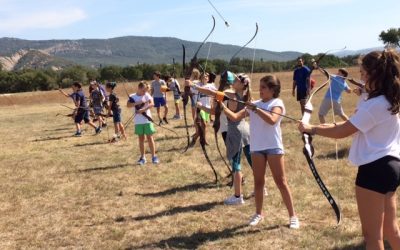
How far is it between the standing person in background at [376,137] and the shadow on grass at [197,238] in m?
2.25

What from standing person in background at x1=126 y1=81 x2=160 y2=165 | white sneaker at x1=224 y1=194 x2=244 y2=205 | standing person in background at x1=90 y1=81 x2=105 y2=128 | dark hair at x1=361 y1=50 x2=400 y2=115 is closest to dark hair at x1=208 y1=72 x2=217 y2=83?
standing person in background at x1=126 y1=81 x2=160 y2=165

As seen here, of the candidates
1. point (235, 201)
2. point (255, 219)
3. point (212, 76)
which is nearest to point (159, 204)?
point (235, 201)

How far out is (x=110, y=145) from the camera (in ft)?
43.6

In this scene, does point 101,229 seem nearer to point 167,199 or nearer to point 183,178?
point 167,199

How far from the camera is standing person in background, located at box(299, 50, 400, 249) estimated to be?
336cm

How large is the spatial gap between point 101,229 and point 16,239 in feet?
3.32

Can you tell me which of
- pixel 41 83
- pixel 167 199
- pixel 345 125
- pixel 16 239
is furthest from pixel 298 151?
pixel 41 83

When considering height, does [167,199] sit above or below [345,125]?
below

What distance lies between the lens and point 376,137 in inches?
137

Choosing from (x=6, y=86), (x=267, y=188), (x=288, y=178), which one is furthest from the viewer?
(x=6, y=86)

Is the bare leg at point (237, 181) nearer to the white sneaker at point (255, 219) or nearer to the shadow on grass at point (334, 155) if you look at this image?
the white sneaker at point (255, 219)

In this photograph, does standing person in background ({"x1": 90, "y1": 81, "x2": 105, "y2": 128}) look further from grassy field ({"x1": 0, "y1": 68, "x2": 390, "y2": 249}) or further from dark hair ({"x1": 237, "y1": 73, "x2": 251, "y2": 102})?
dark hair ({"x1": 237, "y1": 73, "x2": 251, "y2": 102})

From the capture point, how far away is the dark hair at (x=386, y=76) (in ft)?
11.0

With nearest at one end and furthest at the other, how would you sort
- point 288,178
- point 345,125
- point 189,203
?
point 345,125 → point 189,203 → point 288,178
